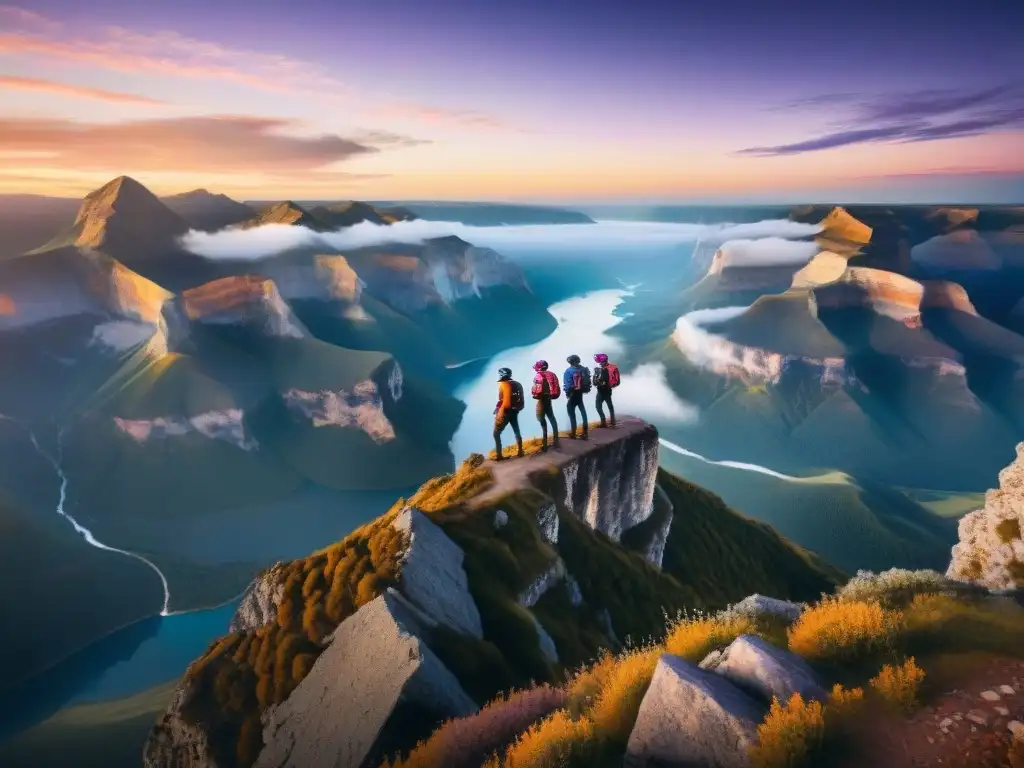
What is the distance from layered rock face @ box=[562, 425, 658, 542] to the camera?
118 feet

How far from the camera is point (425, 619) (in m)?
18.2

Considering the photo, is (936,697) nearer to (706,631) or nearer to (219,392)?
(706,631)

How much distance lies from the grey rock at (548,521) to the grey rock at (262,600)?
12635 mm

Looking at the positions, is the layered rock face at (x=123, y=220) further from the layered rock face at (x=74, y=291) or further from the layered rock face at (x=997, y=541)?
the layered rock face at (x=997, y=541)

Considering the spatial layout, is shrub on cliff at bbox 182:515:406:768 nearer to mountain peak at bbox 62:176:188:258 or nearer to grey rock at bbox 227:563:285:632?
grey rock at bbox 227:563:285:632

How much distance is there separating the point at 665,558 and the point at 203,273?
149392 millimetres

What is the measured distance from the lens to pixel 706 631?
39.8ft

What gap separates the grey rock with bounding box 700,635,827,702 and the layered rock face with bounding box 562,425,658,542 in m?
24.1

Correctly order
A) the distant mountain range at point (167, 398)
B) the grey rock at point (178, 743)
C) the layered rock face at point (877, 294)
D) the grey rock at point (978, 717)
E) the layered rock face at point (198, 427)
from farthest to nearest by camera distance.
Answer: the layered rock face at point (877, 294)
the layered rock face at point (198, 427)
the distant mountain range at point (167, 398)
the grey rock at point (178, 743)
the grey rock at point (978, 717)

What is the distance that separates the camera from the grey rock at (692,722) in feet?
28.3

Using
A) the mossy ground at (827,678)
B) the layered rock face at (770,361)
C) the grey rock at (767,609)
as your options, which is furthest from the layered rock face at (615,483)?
the layered rock face at (770,361)

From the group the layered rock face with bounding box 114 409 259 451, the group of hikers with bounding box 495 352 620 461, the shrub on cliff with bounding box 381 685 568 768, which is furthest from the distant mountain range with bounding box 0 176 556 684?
the shrub on cliff with bounding box 381 685 568 768

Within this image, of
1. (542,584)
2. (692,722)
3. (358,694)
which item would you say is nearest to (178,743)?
(358,694)

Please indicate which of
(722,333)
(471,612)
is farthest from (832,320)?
(471,612)
